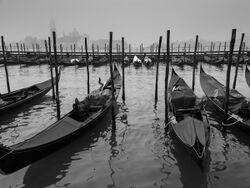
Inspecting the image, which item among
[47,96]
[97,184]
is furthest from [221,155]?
[47,96]

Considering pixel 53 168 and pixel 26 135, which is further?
pixel 26 135

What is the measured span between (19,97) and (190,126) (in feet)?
29.8

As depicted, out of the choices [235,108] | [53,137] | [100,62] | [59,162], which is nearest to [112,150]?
[59,162]

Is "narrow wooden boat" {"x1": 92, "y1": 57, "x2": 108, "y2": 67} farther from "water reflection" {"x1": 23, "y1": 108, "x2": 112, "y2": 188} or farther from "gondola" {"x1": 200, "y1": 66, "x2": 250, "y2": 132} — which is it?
"water reflection" {"x1": 23, "y1": 108, "x2": 112, "y2": 188}

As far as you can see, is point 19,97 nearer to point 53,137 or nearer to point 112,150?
point 53,137

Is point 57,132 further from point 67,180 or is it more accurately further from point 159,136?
point 159,136

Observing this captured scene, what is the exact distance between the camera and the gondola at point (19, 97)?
10.8 metres

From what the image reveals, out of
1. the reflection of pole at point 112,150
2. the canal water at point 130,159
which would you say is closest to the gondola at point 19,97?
the canal water at point 130,159

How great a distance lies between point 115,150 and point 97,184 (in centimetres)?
180

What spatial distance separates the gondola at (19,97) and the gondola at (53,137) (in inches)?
152

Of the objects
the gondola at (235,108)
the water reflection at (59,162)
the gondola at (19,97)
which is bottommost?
the water reflection at (59,162)

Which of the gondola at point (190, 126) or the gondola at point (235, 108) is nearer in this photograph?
the gondola at point (190, 126)

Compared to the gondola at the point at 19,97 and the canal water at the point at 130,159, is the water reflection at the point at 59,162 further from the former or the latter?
the gondola at the point at 19,97

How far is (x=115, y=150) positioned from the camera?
7.61 metres
